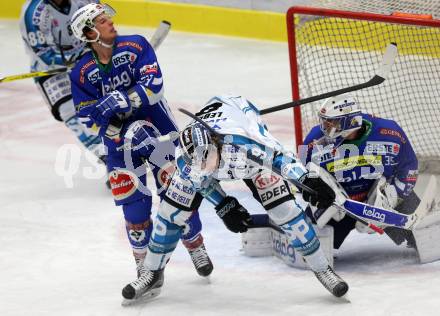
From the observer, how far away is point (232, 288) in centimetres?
530

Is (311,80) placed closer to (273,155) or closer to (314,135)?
(314,135)

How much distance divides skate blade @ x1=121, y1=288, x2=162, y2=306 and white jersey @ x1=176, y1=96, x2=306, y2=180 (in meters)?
0.64

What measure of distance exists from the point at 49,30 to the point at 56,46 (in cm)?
11

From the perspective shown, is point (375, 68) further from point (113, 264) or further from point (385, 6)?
point (113, 264)

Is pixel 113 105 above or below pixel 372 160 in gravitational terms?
above

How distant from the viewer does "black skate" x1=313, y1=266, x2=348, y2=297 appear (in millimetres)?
4852

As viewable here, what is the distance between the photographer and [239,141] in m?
4.73

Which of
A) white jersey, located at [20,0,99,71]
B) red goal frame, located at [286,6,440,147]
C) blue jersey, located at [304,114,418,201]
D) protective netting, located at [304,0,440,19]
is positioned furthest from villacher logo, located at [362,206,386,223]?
white jersey, located at [20,0,99,71]

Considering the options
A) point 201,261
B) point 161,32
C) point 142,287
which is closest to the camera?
point 142,287

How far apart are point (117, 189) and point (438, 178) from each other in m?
2.29

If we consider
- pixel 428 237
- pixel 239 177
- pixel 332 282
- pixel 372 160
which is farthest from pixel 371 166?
pixel 239 177

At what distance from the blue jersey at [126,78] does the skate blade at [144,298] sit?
0.65 metres

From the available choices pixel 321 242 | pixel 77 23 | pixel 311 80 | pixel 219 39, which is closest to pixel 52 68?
pixel 311 80

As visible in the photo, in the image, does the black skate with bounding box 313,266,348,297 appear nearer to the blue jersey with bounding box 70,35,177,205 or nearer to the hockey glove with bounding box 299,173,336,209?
the hockey glove with bounding box 299,173,336,209
